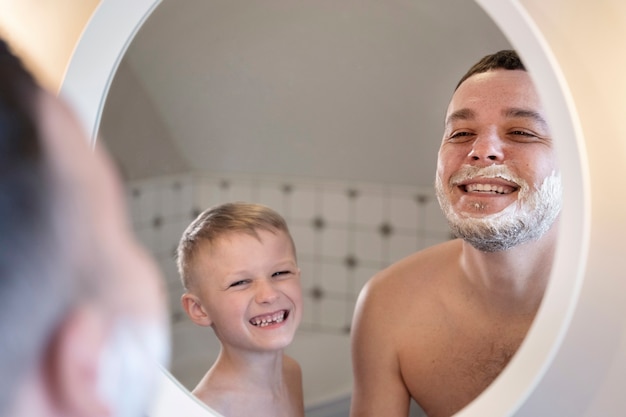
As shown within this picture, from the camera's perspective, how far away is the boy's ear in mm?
875

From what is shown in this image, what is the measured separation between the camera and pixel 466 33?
72 cm

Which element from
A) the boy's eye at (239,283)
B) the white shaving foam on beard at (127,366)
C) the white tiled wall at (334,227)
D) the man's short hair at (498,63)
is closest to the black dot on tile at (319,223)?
the white tiled wall at (334,227)

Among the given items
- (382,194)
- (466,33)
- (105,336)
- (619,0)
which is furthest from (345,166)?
(105,336)

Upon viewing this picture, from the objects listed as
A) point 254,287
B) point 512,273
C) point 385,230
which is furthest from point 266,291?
point 512,273

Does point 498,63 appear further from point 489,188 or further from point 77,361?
point 77,361

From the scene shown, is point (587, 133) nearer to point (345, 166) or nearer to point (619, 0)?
point (619, 0)

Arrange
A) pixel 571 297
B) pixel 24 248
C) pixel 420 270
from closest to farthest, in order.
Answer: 1. pixel 24 248
2. pixel 571 297
3. pixel 420 270

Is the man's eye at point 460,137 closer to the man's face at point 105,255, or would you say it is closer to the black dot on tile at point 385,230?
the black dot on tile at point 385,230

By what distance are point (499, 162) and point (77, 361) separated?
1.57 feet

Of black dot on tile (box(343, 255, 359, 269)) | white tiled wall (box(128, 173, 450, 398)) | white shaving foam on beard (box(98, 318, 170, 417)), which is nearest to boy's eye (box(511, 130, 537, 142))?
white tiled wall (box(128, 173, 450, 398))

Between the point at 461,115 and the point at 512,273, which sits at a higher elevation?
the point at 461,115

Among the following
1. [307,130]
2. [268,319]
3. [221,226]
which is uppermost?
[307,130]

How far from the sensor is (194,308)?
0.88m

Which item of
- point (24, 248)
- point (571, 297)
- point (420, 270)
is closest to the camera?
point (24, 248)
